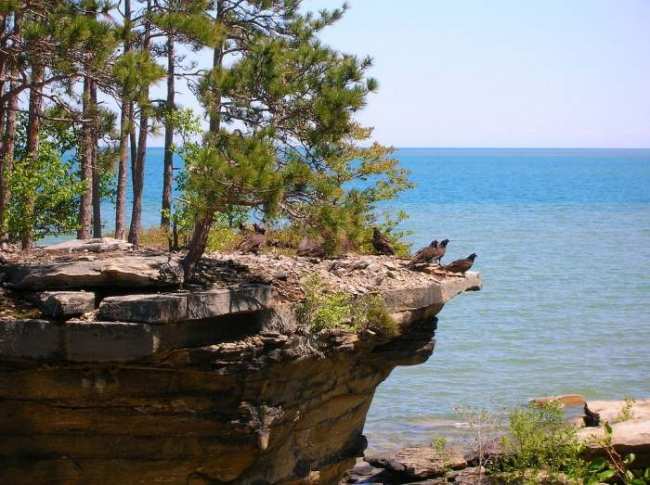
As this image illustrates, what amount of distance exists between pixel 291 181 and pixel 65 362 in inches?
132

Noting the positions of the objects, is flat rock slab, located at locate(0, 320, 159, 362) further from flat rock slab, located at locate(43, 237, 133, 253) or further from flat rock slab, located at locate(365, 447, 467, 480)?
flat rock slab, located at locate(365, 447, 467, 480)

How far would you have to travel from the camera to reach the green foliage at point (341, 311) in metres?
13.1

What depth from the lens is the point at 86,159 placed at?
18.5m

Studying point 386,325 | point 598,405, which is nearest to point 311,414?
point 386,325

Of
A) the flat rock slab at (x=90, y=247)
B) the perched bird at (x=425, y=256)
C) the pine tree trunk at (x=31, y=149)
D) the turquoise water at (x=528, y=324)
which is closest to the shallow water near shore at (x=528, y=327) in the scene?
the turquoise water at (x=528, y=324)

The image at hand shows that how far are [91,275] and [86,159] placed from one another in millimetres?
7210

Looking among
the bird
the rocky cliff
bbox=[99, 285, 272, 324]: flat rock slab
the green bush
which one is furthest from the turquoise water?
bbox=[99, 285, 272, 324]: flat rock slab

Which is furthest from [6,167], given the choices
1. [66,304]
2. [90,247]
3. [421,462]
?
[421,462]

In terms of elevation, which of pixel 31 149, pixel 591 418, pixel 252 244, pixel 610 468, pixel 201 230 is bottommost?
pixel 591 418

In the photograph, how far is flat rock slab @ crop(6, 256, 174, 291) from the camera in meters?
11.9

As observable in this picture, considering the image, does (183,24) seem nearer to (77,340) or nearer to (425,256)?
(77,340)

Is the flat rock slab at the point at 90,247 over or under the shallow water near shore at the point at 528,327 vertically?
over

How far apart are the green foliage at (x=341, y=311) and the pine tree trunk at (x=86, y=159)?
360cm

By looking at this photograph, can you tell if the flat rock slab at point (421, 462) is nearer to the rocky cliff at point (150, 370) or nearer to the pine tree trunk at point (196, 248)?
the rocky cliff at point (150, 370)
